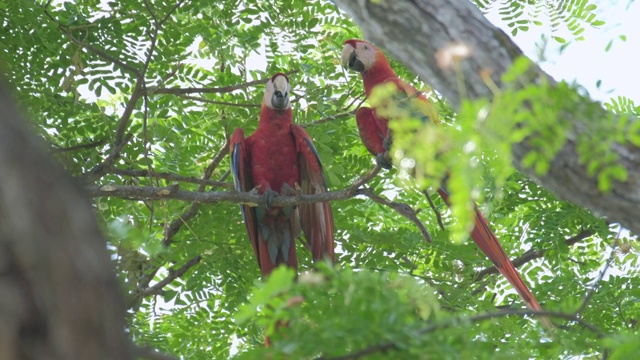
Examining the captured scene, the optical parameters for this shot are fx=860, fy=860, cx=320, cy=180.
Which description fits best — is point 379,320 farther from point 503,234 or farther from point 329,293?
point 503,234

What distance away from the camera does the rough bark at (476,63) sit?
1236mm

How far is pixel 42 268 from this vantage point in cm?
75

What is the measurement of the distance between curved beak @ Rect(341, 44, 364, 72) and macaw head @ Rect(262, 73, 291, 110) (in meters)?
0.26

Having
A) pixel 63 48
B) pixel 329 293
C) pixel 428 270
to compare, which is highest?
pixel 63 48

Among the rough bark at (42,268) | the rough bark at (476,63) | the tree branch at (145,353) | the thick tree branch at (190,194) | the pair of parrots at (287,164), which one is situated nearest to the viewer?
the rough bark at (42,268)

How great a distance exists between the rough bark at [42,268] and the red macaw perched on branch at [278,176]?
253 cm

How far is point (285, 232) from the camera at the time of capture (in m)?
3.53

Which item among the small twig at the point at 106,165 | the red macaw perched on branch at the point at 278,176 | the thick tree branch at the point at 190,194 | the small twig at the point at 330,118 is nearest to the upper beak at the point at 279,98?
the red macaw perched on branch at the point at 278,176

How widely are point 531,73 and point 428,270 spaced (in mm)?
2169

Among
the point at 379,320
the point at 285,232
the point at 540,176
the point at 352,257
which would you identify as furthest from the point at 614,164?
the point at 285,232

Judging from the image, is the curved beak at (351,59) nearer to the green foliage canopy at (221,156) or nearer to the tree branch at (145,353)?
the green foliage canopy at (221,156)

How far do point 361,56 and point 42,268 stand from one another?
109 inches

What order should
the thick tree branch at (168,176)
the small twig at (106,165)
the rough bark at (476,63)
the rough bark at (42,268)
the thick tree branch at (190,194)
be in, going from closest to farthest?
1. the rough bark at (42,268)
2. the rough bark at (476,63)
3. the thick tree branch at (190,194)
4. the small twig at (106,165)
5. the thick tree branch at (168,176)

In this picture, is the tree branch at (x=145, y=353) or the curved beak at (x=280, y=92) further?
the curved beak at (x=280, y=92)
